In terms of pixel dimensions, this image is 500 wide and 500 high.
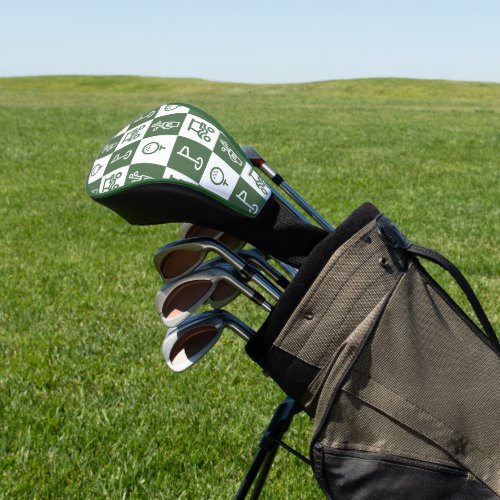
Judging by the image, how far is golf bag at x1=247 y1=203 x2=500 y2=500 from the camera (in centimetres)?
159

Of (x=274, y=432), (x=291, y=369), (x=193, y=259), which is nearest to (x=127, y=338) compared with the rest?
(x=274, y=432)

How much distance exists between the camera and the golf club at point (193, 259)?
170 centimetres

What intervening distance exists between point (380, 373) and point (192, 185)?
503mm

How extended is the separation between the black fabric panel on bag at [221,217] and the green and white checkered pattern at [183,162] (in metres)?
0.02

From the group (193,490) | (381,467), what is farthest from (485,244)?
(381,467)

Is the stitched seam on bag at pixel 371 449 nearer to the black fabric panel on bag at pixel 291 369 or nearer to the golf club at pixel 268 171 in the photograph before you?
the black fabric panel on bag at pixel 291 369

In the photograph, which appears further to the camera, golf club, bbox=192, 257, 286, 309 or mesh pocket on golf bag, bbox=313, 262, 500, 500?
golf club, bbox=192, 257, 286, 309

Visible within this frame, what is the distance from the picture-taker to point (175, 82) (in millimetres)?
62219

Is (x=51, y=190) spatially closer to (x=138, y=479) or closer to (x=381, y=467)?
(x=138, y=479)

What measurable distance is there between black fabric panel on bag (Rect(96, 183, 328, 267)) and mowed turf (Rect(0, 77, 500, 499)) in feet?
5.20

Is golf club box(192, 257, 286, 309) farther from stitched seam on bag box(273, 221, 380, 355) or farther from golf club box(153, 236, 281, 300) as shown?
stitched seam on bag box(273, 221, 380, 355)

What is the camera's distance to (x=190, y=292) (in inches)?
67.5

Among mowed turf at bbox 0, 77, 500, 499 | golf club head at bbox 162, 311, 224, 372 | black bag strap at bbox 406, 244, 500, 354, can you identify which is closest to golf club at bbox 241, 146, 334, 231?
black bag strap at bbox 406, 244, 500, 354

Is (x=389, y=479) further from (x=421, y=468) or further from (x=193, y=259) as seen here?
(x=193, y=259)
